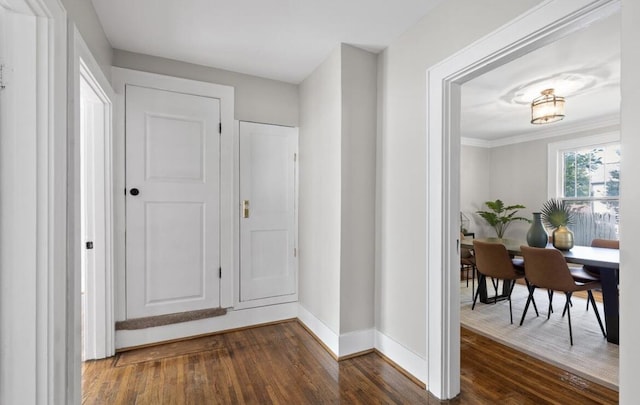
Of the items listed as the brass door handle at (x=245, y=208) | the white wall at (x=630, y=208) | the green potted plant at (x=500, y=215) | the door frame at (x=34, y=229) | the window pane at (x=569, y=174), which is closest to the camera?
the white wall at (x=630, y=208)

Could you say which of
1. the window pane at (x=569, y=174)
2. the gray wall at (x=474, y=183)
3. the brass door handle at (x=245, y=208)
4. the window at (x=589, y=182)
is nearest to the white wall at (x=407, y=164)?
the brass door handle at (x=245, y=208)

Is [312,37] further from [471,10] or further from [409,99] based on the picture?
Answer: [471,10]

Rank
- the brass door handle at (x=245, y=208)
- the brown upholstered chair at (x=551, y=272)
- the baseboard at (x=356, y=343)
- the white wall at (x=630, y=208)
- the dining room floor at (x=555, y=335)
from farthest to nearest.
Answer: the brass door handle at (x=245, y=208), the brown upholstered chair at (x=551, y=272), the baseboard at (x=356, y=343), the dining room floor at (x=555, y=335), the white wall at (x=630, y=208)

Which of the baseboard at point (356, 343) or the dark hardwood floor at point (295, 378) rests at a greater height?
the baseboard at point (356, 343)

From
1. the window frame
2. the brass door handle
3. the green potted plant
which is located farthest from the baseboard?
the window frame

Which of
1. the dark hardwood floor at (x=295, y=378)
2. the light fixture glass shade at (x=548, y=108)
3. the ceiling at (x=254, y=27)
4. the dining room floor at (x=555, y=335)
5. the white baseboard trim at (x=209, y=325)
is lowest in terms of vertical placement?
the dark hardwood floor at (x=295, y=378)

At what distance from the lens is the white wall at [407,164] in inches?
72.6

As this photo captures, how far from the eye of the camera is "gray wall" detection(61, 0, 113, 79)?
5.03 feet

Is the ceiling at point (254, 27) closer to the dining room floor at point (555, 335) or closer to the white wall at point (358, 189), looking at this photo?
the white wall at point (358, 189)

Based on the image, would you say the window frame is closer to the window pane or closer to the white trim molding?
the window pane

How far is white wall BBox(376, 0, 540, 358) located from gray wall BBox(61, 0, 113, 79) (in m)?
1.90

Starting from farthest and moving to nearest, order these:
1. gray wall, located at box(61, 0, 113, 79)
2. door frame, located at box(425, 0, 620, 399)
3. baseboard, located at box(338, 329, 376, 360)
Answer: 1. baseboard, located at box(338, 329, 376, 360)
2. door frame, located at box(425, 0, 620, 399)
3. gray wall, located at box(61, 0, 113, 79)

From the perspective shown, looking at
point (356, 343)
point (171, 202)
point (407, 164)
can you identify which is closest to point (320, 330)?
point (356, 343)

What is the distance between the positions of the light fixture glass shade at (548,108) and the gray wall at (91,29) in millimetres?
3834
